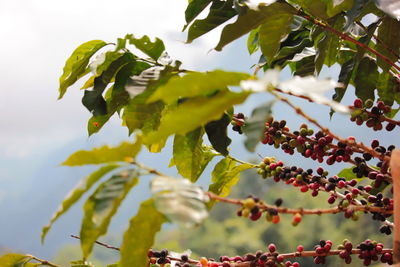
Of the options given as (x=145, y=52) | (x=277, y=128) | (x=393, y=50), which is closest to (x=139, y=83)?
(x=145, y=52)

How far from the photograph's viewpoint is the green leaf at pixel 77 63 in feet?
2.51

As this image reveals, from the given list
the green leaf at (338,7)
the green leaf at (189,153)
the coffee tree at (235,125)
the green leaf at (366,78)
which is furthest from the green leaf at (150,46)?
the green leaf at (366,78)

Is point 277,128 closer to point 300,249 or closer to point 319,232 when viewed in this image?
point 300,249

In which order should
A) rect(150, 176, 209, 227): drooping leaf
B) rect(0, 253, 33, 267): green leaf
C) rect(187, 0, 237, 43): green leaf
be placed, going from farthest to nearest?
rect(187, 0, 237, 43): green leaf, rect(0, 253, 33, 267): green leaf, rect(150, 176, 209, 227): drooping leaf

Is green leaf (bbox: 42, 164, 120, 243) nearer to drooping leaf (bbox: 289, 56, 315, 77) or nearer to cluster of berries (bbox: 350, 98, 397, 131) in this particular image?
cluster of berries (bbox: 350, 98, 397, 131)

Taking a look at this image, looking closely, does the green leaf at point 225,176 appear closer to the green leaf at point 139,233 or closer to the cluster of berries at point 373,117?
the cluster of berries at point 373,117

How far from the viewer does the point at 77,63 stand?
0.76 metres

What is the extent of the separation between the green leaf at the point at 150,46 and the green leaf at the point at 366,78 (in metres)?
0.33

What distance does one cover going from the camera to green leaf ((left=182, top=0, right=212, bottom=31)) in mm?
819

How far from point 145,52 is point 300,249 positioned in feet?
1.07

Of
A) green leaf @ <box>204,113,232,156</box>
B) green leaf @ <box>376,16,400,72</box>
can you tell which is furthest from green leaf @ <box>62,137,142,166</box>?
green leaf @ <box>376,16,400,72</box>

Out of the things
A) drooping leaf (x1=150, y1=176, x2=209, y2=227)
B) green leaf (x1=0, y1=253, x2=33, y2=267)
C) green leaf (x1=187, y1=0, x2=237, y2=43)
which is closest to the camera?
drooping leaf (x1=150, y1=176, x2=209, y2=227)

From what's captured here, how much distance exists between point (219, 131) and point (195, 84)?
Result: 29 centimetres

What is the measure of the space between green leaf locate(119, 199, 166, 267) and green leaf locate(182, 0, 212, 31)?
15.3 inches
